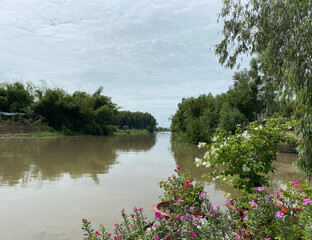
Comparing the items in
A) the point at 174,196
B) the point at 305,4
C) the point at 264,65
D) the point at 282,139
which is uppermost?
the point at 305,4

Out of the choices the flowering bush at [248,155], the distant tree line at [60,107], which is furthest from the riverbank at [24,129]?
the flowering bush at [248,155]

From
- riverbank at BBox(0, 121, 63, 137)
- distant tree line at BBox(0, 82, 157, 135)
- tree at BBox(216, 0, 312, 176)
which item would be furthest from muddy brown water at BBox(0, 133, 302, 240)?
distant tree line at BBox(0, 82, 157, 135)

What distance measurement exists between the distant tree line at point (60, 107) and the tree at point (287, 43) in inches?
1327

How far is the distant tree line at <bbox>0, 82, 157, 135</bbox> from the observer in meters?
31.9

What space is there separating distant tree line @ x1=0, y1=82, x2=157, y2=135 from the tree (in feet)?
111

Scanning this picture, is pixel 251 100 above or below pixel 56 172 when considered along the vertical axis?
above

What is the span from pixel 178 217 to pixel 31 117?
117 ft

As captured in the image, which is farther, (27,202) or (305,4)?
(27,202)

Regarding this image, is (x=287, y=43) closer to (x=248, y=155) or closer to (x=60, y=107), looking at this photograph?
(x=248, y=155)

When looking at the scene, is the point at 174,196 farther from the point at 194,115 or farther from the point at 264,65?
the point at 194,115

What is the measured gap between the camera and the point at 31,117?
33.4 meters

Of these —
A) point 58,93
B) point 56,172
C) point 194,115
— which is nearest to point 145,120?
point 58,93

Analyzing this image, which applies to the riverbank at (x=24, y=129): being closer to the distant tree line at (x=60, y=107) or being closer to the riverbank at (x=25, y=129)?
the riverbank at (x=25, y=129)

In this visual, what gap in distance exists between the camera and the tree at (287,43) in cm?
329
